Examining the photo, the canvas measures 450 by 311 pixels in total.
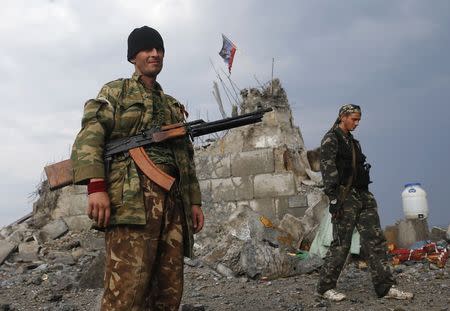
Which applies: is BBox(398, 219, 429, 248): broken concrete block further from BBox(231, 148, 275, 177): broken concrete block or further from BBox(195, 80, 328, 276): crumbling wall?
BBox(231, 148, 275, 177): broken concrete block

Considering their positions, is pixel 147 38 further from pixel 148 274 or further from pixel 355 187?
pixel 355 187

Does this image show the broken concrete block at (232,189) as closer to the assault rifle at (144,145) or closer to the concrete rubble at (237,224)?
the concrete rubble at (237,224)

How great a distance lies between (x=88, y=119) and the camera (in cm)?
236

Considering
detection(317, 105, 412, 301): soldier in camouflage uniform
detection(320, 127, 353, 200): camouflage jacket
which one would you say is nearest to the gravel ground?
detection(317, 105, 412, 301): soldier in camouflage uniform

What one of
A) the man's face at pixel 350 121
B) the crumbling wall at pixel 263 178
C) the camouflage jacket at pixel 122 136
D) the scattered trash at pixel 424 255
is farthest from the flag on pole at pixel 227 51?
the camouflage jacket at pixel 122 136

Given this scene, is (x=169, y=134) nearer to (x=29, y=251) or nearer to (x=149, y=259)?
(x=149, y=259)

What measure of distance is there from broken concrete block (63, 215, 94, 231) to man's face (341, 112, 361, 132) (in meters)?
6.15

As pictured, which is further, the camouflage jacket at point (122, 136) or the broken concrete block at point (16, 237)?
the broken concrete block at point (16, 237)

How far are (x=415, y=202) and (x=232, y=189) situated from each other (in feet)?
9.66

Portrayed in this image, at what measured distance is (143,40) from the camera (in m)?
2.55

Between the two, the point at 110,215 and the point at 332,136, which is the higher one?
the point at 332,136

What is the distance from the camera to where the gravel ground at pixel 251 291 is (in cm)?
418

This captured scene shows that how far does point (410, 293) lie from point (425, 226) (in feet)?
10.6

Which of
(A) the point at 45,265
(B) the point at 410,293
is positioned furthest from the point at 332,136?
(A) the point at 45,265
